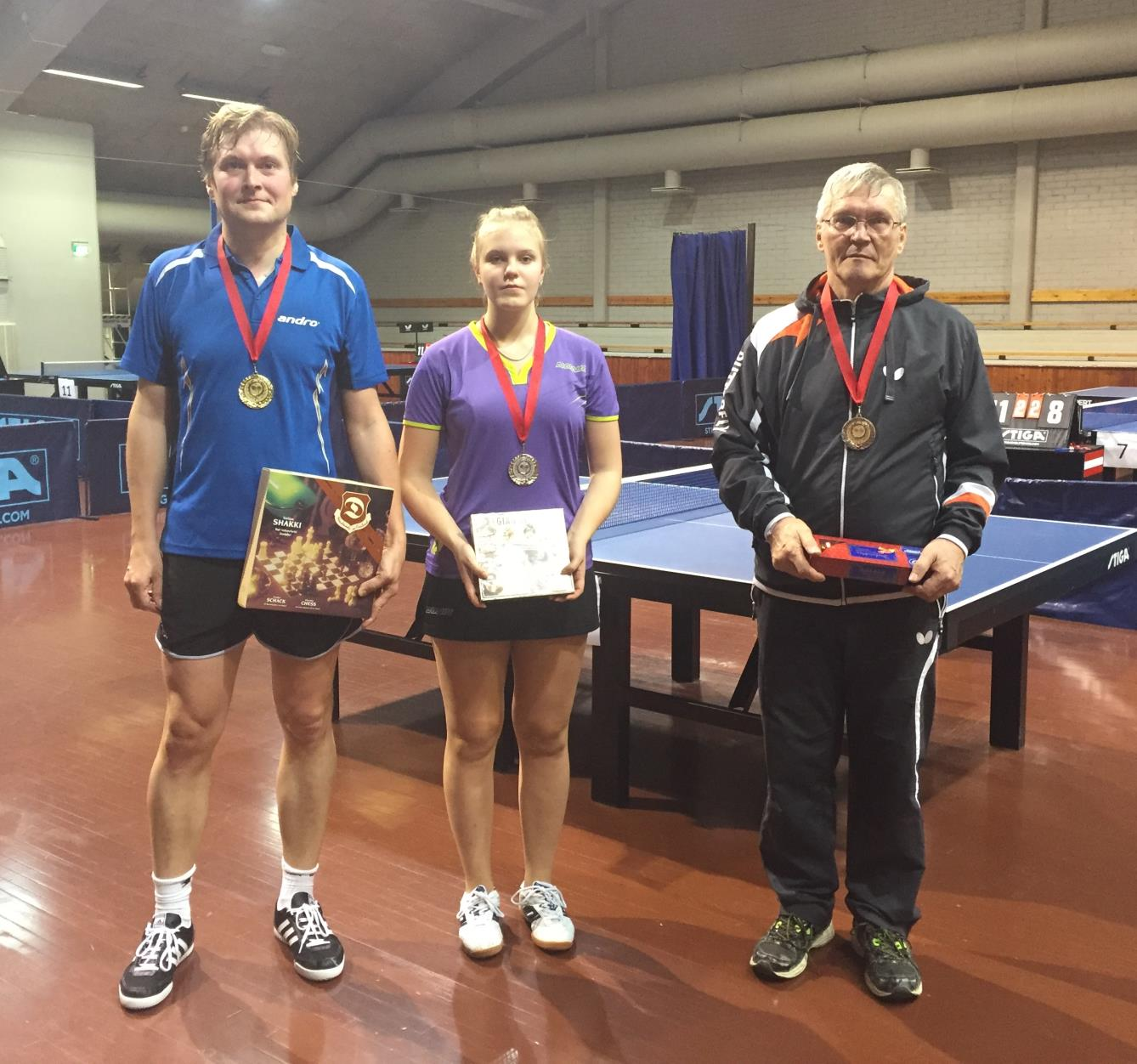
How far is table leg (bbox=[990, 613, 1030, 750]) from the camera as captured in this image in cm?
397

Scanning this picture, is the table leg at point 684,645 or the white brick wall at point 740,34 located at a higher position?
the white brick wall at point 740,34

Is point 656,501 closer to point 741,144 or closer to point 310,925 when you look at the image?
point 310,925

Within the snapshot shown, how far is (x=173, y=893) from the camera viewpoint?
8.13 feet

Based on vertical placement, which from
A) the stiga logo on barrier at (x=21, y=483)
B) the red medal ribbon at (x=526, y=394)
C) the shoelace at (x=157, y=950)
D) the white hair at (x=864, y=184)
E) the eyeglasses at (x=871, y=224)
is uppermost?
the white hair at (x=864, y=184)

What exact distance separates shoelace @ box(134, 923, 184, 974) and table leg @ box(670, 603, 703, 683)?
8.44ft

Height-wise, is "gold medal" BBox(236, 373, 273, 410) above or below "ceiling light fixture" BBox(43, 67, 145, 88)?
below

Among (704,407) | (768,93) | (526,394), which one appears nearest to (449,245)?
(768,93)

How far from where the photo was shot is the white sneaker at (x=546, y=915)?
8.65 ft

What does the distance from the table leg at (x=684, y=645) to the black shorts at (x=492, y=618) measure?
7.40ft

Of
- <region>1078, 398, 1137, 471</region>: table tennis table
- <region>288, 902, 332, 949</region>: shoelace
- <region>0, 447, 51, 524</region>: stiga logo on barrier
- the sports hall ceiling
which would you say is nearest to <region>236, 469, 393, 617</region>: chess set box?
<region>288, 902, 332, 949</region>: shoelace

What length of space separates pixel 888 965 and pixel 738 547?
152 cm

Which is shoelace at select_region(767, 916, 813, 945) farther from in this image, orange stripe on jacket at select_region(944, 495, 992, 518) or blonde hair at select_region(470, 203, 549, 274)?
blonde hair at select_region(470, 203, 549, 274)

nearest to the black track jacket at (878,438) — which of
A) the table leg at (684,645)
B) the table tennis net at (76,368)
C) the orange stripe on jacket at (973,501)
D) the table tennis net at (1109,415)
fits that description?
the orange stripe on jacket at (973,501)

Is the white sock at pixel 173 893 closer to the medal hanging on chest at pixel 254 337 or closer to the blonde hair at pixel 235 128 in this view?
the medal hanging on chest at pixel 254 337
